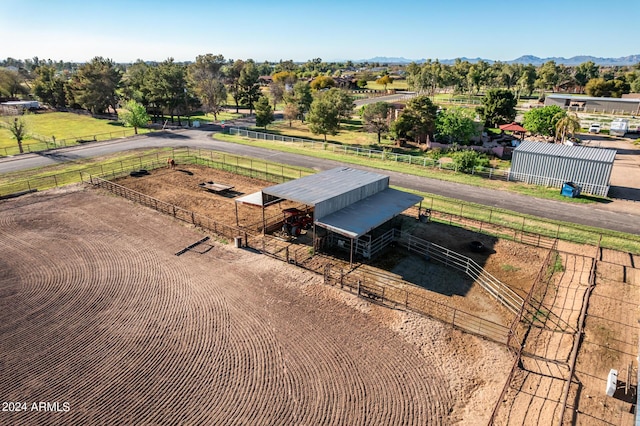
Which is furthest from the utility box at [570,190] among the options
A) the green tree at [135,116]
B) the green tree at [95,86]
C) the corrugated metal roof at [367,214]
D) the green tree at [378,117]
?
the green tree at [95,86]

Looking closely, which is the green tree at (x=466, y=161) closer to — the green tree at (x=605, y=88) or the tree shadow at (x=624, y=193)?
→ the tree shadow at (x=624, y=193)

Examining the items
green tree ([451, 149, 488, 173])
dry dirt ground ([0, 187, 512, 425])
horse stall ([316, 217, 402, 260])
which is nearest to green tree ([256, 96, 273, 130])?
green tree ([451, 149, 488, 173])

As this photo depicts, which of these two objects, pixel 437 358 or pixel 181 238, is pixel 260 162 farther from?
pixel 437 358

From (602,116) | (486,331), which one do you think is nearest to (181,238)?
(486,331)

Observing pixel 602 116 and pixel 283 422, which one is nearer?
pixel 283 422

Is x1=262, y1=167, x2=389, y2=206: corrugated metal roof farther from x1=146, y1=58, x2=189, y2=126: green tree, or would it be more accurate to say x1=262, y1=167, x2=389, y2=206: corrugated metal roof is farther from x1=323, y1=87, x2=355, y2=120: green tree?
x1=146, y1=58, x2=189, y2=126: green tree

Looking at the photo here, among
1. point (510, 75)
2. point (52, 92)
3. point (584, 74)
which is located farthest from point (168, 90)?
point (584, 74)
